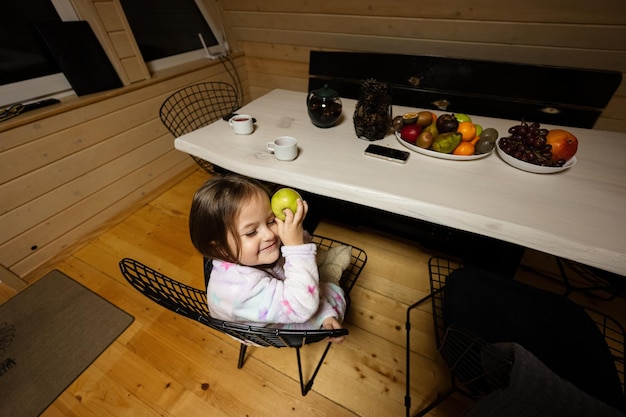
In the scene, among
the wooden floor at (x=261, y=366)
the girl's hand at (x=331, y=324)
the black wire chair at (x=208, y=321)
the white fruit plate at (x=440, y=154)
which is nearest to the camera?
the black wire chair at (x=208, y=321)

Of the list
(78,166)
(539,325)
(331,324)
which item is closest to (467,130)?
(539,325)

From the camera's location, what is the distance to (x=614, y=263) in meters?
0.64

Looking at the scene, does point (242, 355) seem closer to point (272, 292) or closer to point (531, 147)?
point (272, 292)

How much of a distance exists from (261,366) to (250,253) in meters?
0.76

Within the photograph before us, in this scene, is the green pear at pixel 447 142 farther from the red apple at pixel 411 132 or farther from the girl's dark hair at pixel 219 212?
the girl's dark hair at pixel 219 212

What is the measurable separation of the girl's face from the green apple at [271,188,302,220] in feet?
0.13

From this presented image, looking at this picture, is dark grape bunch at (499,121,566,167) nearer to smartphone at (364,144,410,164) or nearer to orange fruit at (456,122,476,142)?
orange fruit at (456,122,476,142)

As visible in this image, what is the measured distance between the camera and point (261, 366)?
4.02 feet

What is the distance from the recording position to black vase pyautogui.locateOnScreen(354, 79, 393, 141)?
1.04 metres

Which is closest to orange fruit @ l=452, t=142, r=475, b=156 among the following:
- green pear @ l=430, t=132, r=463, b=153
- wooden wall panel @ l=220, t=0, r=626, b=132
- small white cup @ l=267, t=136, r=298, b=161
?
green pear @ l=430, t=132, r=463, b=153

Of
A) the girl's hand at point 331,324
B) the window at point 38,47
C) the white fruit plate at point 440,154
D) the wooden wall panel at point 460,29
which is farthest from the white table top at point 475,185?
the window at point 38,47

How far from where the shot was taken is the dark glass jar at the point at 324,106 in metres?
1.16

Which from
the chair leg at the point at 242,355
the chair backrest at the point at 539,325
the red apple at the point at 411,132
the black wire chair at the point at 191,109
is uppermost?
the red apple at the point at 411,132

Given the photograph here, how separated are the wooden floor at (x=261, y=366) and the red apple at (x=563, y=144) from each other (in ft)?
2.89
